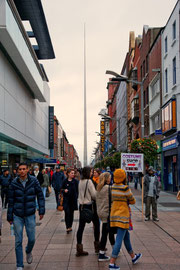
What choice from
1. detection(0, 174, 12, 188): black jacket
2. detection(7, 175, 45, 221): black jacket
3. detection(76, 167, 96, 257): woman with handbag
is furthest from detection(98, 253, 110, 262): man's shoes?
detection(0, 174, 12, 188): black jacket

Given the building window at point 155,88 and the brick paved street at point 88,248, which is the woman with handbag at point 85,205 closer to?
the brick paved street at point 88,248

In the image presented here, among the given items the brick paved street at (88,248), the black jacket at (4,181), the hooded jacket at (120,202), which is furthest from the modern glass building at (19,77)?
the hooded jacket at (120,202)

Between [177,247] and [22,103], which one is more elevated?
[22,103]

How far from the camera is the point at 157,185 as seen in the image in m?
13.4

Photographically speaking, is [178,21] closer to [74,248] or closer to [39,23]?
[39,23]

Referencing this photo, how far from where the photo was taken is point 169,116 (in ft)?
88.7

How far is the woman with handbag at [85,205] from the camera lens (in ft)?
25.4

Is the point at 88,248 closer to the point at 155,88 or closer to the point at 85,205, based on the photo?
the point at 85,205

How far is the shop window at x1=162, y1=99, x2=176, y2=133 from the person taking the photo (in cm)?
2608

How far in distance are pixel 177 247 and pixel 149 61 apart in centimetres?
3006

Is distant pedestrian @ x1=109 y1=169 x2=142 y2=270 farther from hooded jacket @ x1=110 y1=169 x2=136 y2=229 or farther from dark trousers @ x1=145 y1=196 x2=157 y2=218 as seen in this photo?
dark trousers @ x1=145 y1=196 x2=157 y2=218

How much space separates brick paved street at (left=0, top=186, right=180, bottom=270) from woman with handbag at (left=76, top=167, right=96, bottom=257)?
28 centimetres

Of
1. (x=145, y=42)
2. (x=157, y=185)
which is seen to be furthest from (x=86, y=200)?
(x=145, y=42)

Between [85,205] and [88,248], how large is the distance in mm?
1128
